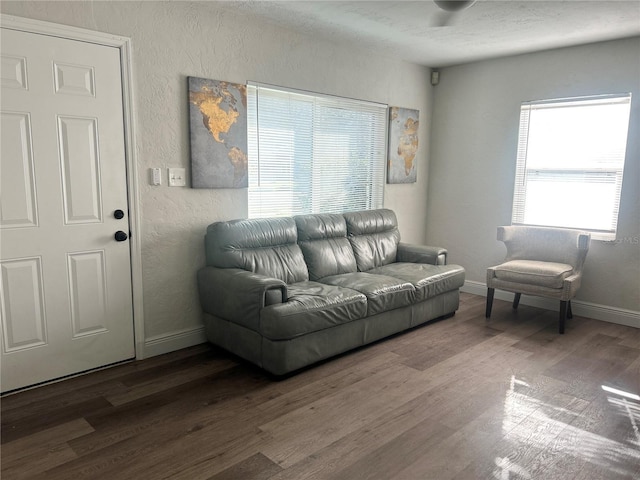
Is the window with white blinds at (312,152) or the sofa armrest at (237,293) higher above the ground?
the window with white blinds at (312,152)

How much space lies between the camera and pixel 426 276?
390 cm

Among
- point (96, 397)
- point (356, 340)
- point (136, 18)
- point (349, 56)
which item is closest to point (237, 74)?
point (136, 18)

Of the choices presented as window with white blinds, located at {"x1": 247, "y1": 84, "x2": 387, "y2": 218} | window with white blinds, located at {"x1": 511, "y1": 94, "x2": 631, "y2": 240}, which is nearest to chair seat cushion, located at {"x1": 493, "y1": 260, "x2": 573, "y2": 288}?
window with white blinds, located at {"x1": 511, "y1": 94, "x2": 631, "y2": 240}

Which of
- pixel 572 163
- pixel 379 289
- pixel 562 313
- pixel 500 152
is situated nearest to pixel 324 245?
pixel 379 289

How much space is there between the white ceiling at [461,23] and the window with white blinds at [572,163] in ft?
2.03

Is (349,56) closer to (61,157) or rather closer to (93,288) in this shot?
(61,157)

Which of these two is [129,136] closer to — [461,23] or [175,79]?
[175,79]

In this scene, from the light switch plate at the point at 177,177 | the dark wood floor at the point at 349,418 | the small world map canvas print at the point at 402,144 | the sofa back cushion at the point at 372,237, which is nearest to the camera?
the dark wood floor at the point at 349,418

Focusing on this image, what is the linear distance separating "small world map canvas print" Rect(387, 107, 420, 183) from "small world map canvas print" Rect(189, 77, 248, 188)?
1.94 meters

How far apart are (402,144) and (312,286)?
Answer: 93.9 inches

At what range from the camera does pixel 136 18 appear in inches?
116

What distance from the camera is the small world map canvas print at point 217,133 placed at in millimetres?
3299

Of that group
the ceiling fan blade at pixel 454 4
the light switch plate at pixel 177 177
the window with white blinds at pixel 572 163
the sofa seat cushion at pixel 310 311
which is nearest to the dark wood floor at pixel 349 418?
the sofa seat cushion at pixel 310 311

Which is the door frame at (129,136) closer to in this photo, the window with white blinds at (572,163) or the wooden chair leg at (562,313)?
the wooden chair leg at (562,313)
